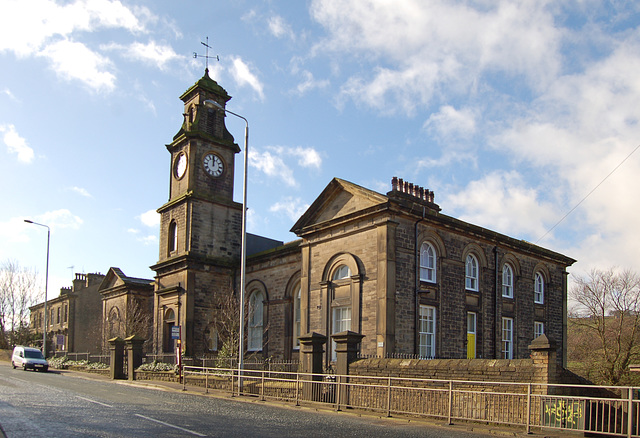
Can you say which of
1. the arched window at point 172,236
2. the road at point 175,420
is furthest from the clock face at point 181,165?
the road at point 175,420

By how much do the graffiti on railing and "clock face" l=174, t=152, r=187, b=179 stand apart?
2717 centimetres

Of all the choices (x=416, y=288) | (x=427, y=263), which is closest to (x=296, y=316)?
(x=427, y=263)

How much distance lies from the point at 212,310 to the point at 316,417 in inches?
791

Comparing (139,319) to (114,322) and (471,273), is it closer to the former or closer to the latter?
(114,322)

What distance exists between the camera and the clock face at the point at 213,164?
34.8m

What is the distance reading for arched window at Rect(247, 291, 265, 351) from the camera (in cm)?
3203

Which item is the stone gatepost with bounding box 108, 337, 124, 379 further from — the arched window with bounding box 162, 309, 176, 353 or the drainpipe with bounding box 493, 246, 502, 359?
the drainpipe with bounding box 493, 246, 502, 359

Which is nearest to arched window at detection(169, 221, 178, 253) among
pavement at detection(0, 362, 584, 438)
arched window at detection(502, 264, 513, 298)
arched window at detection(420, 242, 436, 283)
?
pavement at detection(0, 362, 584, 438)

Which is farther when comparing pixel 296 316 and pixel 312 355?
pixel 296 316

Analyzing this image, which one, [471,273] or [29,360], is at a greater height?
[471,273]

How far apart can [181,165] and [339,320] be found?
16624 mm

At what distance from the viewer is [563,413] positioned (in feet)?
37.1

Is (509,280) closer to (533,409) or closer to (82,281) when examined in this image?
(533,409)

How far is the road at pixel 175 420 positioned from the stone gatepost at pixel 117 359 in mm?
11856
